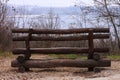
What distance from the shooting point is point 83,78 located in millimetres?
13070

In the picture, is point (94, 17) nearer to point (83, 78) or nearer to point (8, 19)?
point (8, 19)

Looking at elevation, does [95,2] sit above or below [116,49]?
above

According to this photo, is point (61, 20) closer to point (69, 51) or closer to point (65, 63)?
point (69, 51)

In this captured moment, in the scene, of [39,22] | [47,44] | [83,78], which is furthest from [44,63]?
[39,22]

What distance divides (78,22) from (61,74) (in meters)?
7.79

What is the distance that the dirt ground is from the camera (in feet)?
43.0

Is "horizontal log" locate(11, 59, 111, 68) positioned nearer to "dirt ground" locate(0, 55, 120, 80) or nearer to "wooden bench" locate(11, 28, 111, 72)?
"wooden bench" locate(11, 28, 111, 72)

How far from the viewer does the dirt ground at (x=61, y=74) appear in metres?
13.1

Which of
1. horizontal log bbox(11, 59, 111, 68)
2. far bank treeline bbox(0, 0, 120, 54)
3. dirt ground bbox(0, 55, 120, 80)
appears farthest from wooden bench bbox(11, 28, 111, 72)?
far bank treeline bbox(0, 0, 120, 54)

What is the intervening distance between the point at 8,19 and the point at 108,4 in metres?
4.33

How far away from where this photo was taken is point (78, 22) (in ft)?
69.7

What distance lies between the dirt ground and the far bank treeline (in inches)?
217

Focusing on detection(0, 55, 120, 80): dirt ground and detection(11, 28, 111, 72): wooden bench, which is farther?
detection(11, 28, 111, 72): wooden bench

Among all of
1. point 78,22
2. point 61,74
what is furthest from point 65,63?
point 78,22
